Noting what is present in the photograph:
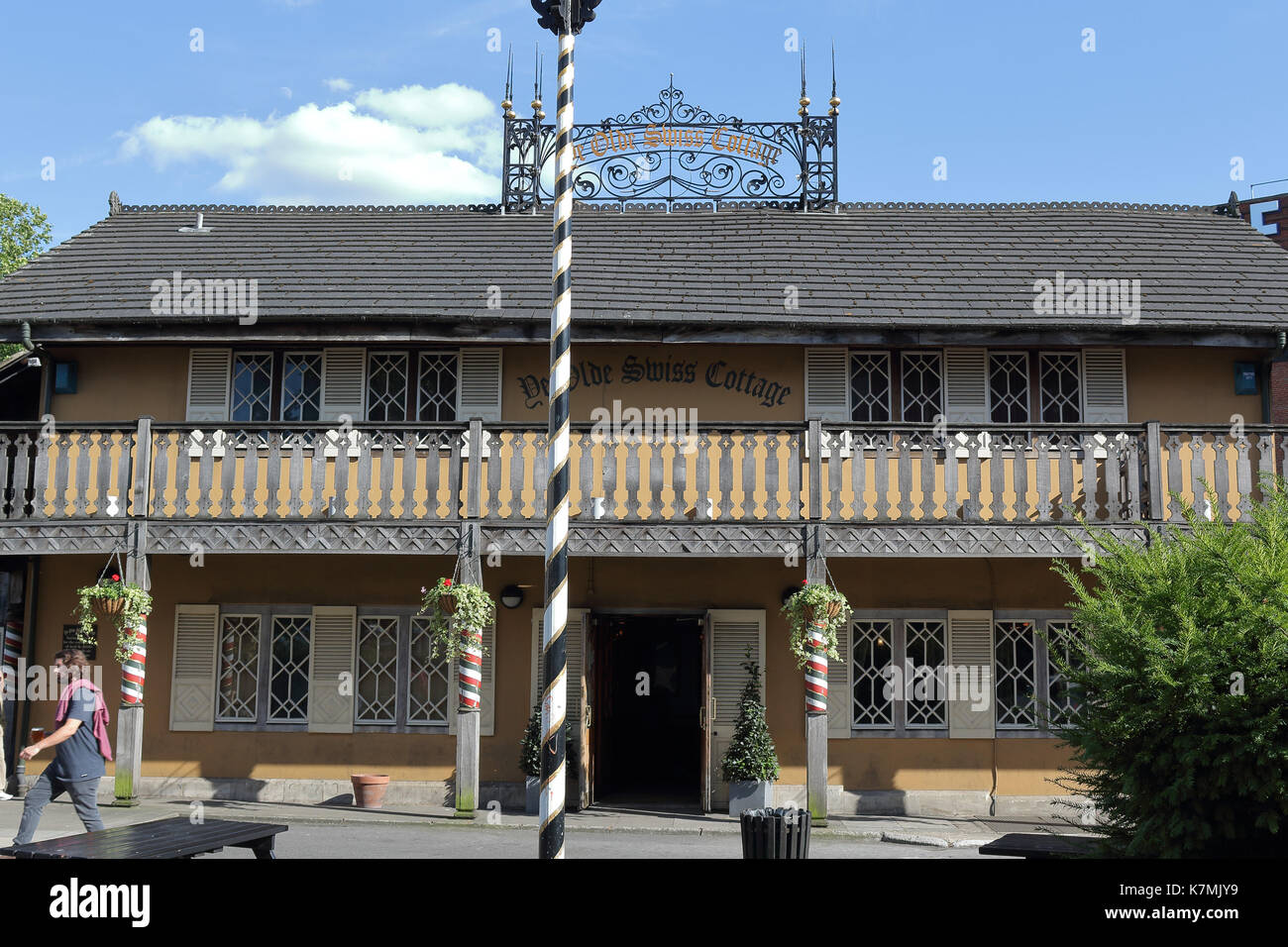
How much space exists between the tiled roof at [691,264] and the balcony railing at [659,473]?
171cm

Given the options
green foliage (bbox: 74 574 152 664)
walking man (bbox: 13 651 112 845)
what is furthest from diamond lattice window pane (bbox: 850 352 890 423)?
walking man (bbox: 13 651 112 845)

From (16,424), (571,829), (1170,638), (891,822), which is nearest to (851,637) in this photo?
(891,822)

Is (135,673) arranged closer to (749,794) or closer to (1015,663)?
(749,794)

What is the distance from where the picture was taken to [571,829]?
1349 centimetres

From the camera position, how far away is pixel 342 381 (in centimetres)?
1634

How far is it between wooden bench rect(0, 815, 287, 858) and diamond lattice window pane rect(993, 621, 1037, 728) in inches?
377

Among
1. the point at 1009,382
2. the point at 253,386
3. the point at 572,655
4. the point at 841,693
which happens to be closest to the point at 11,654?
the point at 253,386

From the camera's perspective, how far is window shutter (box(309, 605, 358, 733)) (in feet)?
51.4

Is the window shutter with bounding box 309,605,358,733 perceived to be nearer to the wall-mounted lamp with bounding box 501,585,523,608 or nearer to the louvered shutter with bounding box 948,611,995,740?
the wall-mounted lamp with bounding box 501,585,523,608

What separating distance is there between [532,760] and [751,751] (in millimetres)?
2572

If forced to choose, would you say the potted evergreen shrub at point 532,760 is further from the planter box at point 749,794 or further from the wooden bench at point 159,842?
the wooden bench at point 159,842
